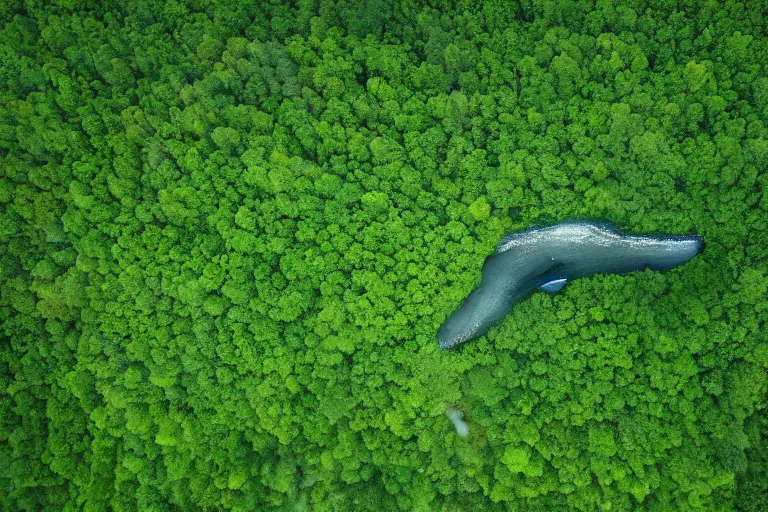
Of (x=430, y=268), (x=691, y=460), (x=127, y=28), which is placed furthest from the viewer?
(x=127, y=28)

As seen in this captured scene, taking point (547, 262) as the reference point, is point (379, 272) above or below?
below

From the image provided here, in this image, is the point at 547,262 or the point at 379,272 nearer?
the point at 379,272

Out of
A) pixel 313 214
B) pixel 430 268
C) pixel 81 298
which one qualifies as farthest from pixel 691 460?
pixel 81 298

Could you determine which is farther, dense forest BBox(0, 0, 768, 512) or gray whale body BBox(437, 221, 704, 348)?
gray whale body BBox(437, 221, 704, 348)

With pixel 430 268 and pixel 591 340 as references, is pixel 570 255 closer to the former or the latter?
pixel 591 340
